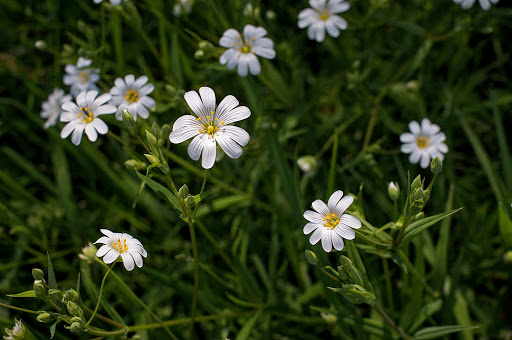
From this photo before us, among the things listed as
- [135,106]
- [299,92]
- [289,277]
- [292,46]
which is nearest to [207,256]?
[289,277]

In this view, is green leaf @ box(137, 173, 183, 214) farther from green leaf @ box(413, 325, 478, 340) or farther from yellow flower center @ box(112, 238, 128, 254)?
green leaf @ box(413, 325, 478, 340)

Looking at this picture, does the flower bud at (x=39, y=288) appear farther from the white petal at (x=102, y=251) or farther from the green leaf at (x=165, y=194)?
the green leaf at (x=165, y=194)

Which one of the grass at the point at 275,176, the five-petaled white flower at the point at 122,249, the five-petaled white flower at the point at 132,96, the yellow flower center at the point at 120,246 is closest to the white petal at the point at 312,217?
the grass at the point at 275,176

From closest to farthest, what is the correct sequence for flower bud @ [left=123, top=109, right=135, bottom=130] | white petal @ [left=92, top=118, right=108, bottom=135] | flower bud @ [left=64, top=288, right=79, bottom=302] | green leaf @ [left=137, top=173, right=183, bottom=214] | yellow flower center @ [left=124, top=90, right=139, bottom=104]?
flower bud @ [left=64, top=288, right=79, bottom=302] < green leaf @ [left=137, top=173, right=183, bottom=214] < flower bud @ [left=123, top=109, right=135, bottom=130] < white petal @ [left=92, top=118, right=108, bottom=135] < yellow flower center @ [left=124, top=90, right=139, bottom=104]

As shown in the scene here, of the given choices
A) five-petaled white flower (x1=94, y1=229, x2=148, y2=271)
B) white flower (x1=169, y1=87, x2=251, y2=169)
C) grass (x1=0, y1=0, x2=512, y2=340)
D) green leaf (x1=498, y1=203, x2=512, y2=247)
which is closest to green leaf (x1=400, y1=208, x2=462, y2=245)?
grass (x1=0, y1=0, x2=512, y2=340)

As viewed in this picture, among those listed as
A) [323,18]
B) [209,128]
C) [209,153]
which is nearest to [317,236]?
[209,153]

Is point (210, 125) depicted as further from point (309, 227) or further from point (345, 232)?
point (345, 232)
